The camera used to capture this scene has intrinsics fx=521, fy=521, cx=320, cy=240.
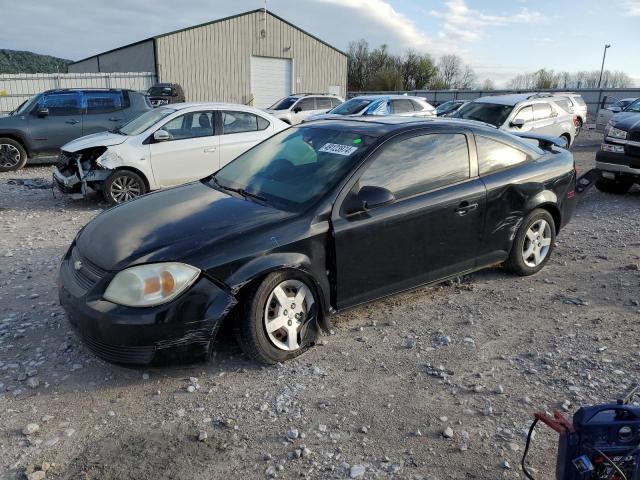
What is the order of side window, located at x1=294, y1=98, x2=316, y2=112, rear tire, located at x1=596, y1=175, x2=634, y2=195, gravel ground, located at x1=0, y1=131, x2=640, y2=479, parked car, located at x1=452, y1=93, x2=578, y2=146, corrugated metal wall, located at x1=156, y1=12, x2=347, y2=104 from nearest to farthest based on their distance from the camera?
gravel ground, located at x1=0, y1=131, x2=640, y2=479 < rear tire, located at x1=596, y1=175, x2=634, y2=195 < parked car, located at x1=452, y1=93, x2=578, y2=146 < side window, located at x1=294, y1=98, x2=316, y2=112 < corrugated metal wall, located at x1=156, y1=12, x2=347, y2=104

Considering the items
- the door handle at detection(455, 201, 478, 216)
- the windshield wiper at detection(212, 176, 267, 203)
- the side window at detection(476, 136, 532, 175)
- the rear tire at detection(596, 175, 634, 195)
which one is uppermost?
the side window at detection(476, 136, 532, 175)

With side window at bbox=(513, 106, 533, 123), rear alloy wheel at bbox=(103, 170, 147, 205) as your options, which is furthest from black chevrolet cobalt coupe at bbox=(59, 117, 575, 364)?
side window at bbox=(513, 106, 533, 123)

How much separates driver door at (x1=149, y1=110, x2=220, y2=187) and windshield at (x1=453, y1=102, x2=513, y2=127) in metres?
6.33

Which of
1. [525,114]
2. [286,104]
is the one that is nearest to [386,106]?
[525,114]

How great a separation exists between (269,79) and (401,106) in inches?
684

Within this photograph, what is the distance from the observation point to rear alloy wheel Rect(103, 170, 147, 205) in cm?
796

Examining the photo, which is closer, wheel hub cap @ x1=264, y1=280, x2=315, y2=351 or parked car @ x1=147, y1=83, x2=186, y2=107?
wheel hub cap @ x1=264, y1=280, x2=315, y2=351

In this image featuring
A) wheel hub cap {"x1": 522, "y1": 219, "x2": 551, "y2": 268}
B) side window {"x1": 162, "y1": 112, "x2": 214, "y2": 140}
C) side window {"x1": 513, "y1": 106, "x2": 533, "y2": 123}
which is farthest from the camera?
side window {"x1": 513, "y1": 106, "x2": 533, "y2": 123}

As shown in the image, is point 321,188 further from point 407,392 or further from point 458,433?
point 458,433

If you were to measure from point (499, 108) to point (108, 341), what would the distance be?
11.1 meters

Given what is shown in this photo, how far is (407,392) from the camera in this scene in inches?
128

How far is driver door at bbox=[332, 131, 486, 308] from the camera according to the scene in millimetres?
3742

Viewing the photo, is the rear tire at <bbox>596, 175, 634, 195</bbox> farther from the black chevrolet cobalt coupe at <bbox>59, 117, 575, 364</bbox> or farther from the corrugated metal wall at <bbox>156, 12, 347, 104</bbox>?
the corrugated metal wall at <bbox>156, 12, 347, 104</bbox>

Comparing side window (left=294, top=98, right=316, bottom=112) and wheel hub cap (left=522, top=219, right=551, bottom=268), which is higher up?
side window (left=294, top=98, right=316, bottom=112)
